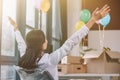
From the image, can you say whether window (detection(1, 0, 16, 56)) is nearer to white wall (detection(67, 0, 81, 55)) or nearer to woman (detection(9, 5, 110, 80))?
woman (detection(9, 5, 110, 80))

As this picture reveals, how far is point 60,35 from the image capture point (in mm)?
6934

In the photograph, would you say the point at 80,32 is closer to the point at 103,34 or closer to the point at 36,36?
the point at 36,36

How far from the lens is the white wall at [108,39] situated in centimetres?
588

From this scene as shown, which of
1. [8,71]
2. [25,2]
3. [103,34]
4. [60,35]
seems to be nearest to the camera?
[8,71]

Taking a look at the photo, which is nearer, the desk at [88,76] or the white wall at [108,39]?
the desk at [88,76]

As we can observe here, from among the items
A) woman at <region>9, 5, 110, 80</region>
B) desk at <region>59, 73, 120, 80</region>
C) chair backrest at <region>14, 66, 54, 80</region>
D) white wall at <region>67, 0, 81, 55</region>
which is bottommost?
desk at <region>59, 73, 120, 80</region>

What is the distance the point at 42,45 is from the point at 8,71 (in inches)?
72.5

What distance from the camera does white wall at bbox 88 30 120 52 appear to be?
5883 mm

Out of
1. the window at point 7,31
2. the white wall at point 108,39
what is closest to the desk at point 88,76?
A: the window at point 7,31

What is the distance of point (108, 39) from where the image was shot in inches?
235

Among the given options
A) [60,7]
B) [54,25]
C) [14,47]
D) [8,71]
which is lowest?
[8,71]

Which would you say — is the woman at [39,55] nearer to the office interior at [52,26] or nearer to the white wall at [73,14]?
the office interior at [52,26]

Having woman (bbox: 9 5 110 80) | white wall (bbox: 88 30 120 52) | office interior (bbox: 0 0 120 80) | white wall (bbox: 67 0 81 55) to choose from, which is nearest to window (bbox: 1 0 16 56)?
office interior (bbox: 0 0 120 80)

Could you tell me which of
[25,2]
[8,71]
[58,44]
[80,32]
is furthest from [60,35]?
[80,32]
